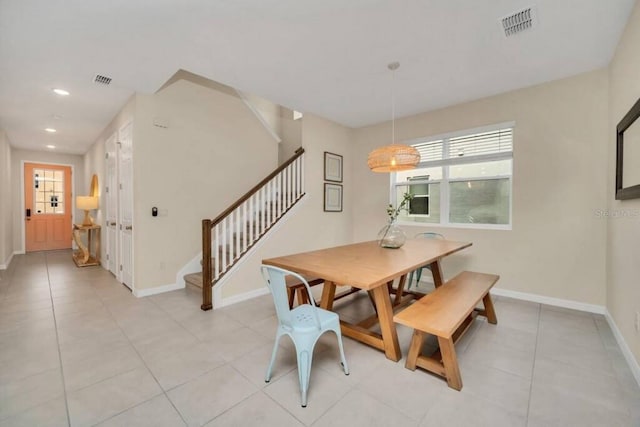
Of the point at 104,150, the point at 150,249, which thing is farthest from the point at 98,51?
the point at 104,150

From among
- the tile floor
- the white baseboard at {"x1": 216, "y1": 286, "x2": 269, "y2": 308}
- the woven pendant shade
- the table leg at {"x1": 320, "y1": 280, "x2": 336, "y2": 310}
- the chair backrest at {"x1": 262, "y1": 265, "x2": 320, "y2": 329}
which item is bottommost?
the tile floor

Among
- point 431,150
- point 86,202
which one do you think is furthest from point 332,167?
point 86,202

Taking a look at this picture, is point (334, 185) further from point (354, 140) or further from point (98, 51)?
point (98, 51)

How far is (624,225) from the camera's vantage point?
235cm

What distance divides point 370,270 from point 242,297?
7.04 feet

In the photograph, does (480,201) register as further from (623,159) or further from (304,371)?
(304,371)

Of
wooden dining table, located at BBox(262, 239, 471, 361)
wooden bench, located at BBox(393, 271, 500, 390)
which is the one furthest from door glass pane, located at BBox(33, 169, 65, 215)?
wooden bench, located at BBox(393, 271, 500, 390)

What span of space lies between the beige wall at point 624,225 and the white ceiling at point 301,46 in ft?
0.77

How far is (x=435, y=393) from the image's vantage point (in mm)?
1778

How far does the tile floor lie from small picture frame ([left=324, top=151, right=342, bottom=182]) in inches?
103

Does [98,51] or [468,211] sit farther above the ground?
[98,51]

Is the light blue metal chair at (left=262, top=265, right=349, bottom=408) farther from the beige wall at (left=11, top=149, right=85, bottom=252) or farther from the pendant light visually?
the beige wall at (left=11, top=149, right=85, bottom=252)

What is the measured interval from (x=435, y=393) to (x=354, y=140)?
177 inches

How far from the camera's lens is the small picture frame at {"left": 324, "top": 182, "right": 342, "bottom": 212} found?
4.91 m
